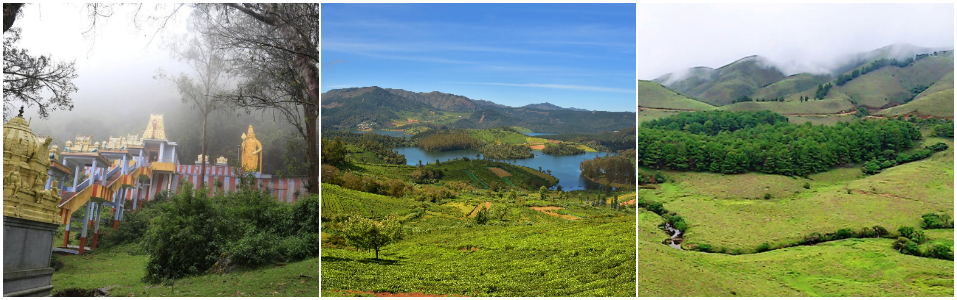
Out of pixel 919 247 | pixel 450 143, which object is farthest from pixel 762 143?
pixel 450 143

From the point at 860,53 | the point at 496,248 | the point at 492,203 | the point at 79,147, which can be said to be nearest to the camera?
the point at 79,147

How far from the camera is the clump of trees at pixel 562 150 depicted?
8.07 m

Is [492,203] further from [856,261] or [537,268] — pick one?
[856,261]

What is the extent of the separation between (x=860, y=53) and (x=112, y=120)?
39.3ft

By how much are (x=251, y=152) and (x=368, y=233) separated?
203 centimetres

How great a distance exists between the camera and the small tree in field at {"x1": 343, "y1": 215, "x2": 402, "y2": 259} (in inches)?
285

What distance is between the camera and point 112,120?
273 inches

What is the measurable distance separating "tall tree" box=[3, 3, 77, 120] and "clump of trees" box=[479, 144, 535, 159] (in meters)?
5.84

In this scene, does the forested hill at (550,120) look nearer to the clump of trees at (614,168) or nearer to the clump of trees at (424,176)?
the clump of trees at (614,168)

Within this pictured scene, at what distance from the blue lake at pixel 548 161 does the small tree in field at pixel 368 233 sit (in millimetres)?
1180

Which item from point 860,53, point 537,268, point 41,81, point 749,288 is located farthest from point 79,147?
point 860,53

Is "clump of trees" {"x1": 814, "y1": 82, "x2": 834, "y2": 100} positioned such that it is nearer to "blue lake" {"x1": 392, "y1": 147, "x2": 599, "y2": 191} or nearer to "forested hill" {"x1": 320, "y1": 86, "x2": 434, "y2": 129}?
"blue lake" {"x1": 392, "y1": 147, "x2": 599, "y2": 191}

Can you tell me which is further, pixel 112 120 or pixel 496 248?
pixel 496 248

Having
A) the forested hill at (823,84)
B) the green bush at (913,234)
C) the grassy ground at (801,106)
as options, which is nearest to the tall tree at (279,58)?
the forested hill at (823,84)
